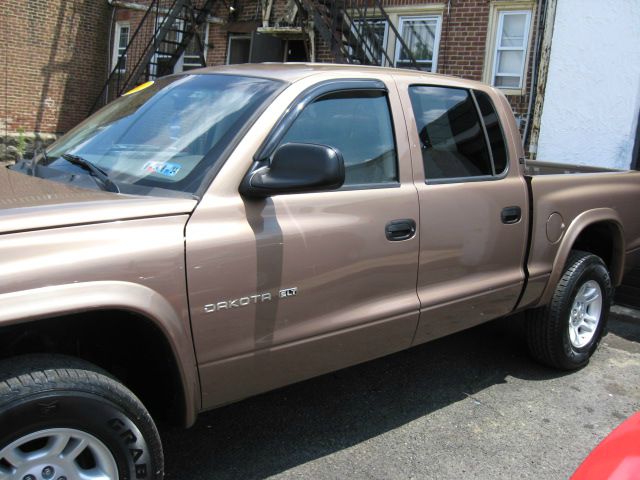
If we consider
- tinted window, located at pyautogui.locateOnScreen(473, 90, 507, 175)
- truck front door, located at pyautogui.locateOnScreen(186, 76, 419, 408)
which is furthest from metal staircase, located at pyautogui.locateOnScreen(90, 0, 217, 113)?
truck front door, located at pyautogui.locateOnScreen(186, 76, 419, 408)

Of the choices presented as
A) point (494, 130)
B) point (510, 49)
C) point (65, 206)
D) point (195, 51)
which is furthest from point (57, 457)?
point (195, 51)

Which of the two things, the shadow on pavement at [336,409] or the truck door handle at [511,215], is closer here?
the shadow on pavement at [336,409]

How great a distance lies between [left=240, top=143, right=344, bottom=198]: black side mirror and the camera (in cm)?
245

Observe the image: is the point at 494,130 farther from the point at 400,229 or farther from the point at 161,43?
the point at 161,43

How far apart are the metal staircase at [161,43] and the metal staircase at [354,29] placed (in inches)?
127

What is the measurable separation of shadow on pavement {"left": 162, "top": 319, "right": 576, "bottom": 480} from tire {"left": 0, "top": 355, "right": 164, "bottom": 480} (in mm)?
823

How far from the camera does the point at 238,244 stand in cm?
245

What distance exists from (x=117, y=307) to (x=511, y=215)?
2.40 metres

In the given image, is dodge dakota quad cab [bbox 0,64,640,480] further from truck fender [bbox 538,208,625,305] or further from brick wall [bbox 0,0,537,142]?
brick wall [bbox 0,0,537,142]

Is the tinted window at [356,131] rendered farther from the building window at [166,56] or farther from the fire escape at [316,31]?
the building window at [166,56]

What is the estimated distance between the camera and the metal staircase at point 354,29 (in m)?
10.2

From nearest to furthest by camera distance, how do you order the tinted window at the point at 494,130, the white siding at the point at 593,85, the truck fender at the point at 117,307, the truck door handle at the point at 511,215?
the truck fender at the point at 117,307 → the truck door handle at the point at 511,215 → the tinted window at the point at 494,130 → the white siding at the point at 593,85

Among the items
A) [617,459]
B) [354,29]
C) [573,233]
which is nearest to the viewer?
[617,459]

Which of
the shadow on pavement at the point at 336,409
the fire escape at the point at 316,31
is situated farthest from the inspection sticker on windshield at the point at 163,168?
the fire escape at the point at 316,31
